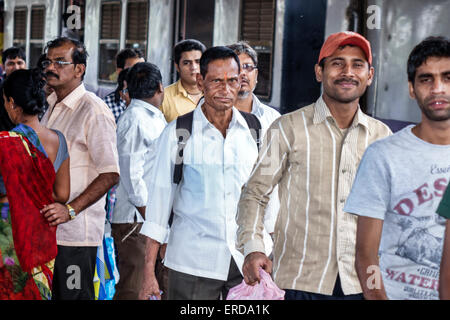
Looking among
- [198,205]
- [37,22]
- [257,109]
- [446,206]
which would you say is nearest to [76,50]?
[257,109]

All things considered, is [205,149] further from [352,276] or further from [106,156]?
[352,276]

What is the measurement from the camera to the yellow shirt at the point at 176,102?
5895mm

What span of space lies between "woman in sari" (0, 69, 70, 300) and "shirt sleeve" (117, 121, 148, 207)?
1125 mm

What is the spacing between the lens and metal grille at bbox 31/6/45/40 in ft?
45.2

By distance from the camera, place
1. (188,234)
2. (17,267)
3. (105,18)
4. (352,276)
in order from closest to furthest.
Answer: (352,276) → (188,234) → (17,267) → (105,18)

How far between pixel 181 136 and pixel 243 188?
1.47ft

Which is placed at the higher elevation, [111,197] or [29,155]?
[29,155]

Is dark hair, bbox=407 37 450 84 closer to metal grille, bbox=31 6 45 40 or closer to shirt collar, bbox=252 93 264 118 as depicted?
shirt collar, bbox=252 93 264 118

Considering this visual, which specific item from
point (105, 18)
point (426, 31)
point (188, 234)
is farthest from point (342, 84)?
point (105, 18)

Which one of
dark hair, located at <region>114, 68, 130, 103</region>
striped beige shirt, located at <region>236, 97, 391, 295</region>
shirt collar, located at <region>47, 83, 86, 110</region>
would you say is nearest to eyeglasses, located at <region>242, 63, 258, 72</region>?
shirt collar, located at <region>47, 83, 86, 110</region>

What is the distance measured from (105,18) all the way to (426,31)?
659 centimetres

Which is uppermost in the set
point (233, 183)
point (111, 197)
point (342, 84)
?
point (342, 84)

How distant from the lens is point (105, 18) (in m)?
11.3

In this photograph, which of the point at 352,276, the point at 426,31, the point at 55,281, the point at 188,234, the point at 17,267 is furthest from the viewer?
the point at 426,31
